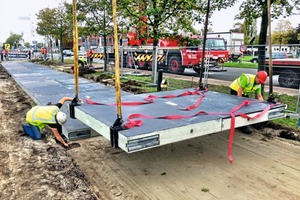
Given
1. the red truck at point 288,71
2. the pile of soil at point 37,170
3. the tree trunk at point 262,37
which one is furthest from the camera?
the red truck at point 288,71

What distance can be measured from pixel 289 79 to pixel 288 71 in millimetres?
361

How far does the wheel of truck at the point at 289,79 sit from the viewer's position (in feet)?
37.3

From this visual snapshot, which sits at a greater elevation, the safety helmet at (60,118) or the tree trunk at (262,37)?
the tree trunk at (262,37)

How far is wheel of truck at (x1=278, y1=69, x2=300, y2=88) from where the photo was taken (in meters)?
11.4

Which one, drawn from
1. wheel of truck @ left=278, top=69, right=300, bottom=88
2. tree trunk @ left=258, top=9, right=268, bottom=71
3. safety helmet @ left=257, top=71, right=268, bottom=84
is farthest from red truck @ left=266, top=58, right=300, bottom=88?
safety helmet @ left=257, top=71, right=268, bottom=84

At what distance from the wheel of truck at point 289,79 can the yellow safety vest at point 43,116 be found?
949 centimetres

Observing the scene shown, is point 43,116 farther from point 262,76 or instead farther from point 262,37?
point 262,37

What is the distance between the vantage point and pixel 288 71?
11500mm

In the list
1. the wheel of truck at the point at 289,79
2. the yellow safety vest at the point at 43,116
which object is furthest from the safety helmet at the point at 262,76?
the wheel of truck at the point at 289,79

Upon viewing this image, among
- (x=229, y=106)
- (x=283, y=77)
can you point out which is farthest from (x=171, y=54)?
(x=229, y=106)

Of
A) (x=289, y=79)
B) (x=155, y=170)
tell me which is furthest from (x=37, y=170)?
(x=289, y=79)

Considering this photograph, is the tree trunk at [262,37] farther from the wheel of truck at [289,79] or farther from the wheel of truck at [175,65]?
the wheel of truck at [175,65]

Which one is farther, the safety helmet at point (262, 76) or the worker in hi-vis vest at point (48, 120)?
the safety helmet at point (262, 76)

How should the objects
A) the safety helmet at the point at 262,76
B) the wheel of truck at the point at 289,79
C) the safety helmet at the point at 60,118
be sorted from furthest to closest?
the wheel of truck at the point at 289,79, the safety helmet at the point at 262,76, the safety helmet at the point at 60,118
